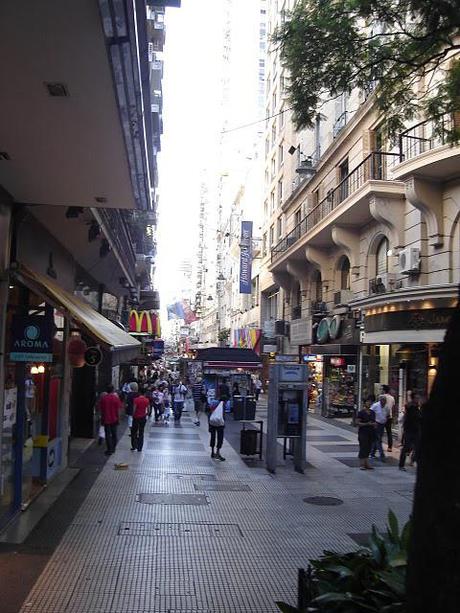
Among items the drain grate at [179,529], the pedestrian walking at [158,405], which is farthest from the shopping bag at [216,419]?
the pedestrian walking at [158,405]

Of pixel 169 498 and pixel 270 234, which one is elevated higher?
pixel 270 234

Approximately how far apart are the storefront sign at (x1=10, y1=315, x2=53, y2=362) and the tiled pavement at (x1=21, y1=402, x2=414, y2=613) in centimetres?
253

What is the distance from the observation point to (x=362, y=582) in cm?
416

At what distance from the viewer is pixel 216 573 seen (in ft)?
22.5

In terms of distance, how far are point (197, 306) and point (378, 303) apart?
9754 centimetres

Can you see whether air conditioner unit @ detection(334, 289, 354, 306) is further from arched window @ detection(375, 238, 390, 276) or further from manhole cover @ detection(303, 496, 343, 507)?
manhole cover @ detection(303, 496, 343, 507)

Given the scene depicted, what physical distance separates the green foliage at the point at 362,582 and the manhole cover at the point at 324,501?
5690mm

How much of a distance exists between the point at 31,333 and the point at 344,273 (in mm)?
20376

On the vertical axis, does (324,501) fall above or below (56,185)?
below

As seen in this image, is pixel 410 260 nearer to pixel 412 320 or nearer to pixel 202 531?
pixel 412 320

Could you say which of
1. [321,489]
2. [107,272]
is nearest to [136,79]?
[321,489]

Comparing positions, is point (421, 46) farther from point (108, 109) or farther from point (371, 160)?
point (371, 160)

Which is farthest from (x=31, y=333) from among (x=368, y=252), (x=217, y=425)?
(x=368, y=252)

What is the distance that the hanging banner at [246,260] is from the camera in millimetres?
47031
